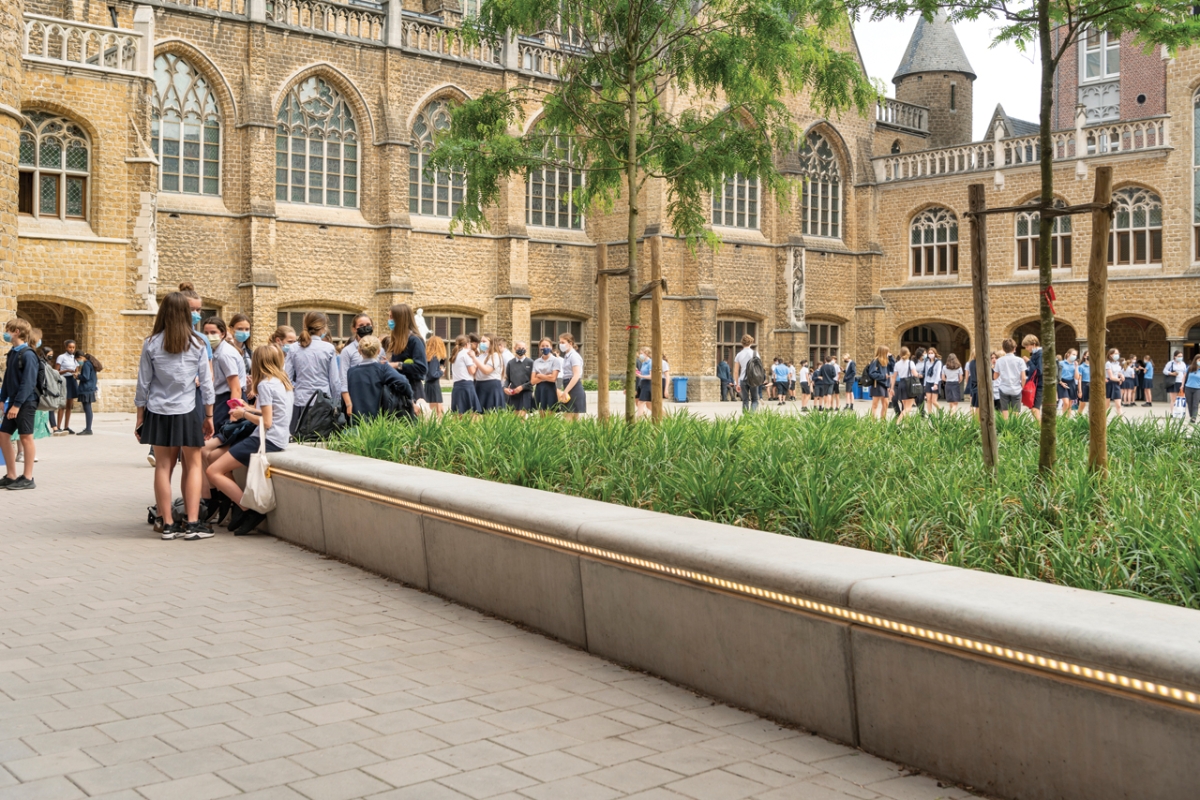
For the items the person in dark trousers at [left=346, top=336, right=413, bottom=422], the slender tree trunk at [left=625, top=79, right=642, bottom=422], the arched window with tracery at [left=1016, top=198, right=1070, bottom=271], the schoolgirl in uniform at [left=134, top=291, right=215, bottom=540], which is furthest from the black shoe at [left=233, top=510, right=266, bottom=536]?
the arched window with tracery at [left=1016, top=198, right=1070, bottom=271]

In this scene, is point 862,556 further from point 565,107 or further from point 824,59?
point 565,107

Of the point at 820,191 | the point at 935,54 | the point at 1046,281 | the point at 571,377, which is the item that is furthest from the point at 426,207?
the point at 1046,281

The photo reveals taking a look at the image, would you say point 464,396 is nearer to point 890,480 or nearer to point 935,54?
point 890,480

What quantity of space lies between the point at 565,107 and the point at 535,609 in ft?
22.0

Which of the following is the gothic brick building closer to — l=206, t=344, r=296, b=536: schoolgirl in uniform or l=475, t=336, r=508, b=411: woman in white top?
l=475, t=336, r=508, b=411: woman in white top

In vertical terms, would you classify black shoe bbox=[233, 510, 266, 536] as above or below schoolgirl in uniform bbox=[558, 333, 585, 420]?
below

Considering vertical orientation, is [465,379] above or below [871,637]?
above

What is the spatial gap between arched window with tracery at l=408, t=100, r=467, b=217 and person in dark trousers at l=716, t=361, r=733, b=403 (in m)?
10.0

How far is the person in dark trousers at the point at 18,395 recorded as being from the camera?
448 inches

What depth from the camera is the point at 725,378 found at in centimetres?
3659

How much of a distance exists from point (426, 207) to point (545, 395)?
727 inches

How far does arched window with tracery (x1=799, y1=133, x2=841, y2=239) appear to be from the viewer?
39.9m

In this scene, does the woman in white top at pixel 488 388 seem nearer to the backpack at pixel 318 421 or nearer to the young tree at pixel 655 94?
the young tree at pixel 655 94

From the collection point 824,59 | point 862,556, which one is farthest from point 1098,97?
point 862,556
